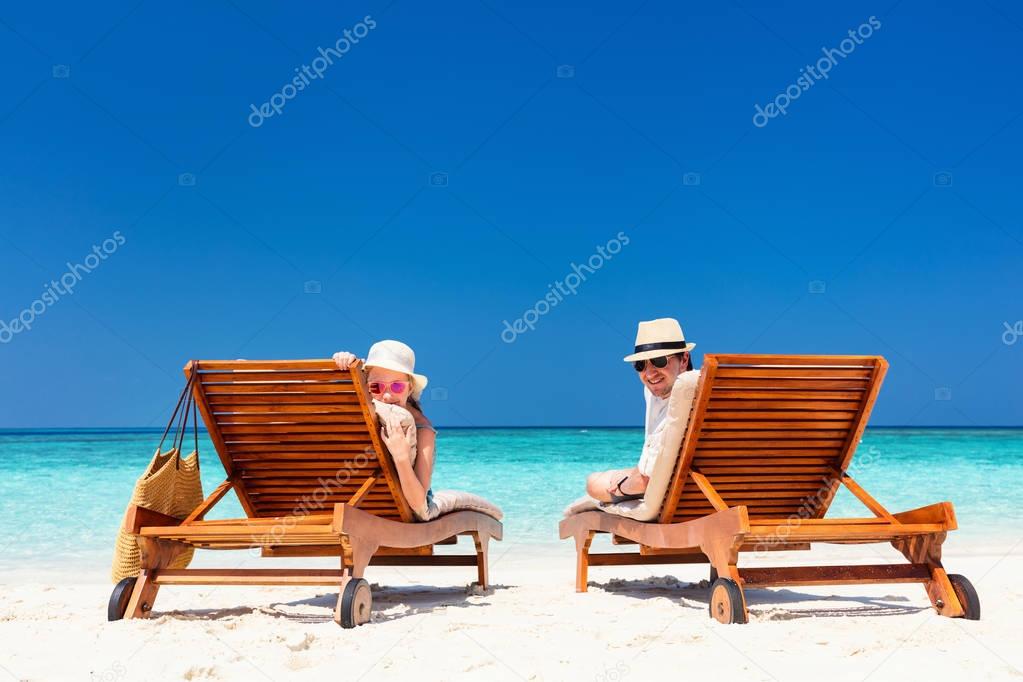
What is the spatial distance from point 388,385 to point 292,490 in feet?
2.43

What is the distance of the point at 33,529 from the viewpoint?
9.48 meters

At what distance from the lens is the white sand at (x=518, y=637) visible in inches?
121

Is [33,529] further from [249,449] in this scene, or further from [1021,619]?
[1021,619]

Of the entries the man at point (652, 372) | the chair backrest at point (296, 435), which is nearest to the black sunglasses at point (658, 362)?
the man at point (652, 372)

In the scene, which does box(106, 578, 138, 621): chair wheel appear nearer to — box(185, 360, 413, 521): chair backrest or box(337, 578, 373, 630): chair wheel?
box(185, 360, 413, 521): chair backrest

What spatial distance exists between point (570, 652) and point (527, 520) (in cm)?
689

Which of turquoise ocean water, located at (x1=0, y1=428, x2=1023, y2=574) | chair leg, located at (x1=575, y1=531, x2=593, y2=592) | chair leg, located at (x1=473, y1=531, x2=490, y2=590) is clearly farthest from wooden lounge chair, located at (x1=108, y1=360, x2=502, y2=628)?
turquoise ocean water, located at (x1=0, y1=428, x2=1023, y2=574)

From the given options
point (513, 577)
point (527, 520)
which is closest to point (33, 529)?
point (527, 520)

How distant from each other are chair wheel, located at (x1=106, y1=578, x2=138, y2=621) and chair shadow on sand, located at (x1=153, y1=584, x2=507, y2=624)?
21 cm

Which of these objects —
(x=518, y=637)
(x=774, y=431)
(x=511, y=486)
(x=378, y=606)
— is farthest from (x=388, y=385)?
(x=511, y=486)

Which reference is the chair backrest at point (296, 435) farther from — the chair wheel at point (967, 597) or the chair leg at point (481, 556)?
the chair wheel at point (967, 597)

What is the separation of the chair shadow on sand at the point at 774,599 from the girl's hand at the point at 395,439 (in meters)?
1.65

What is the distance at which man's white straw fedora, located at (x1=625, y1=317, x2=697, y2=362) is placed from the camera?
481 cm

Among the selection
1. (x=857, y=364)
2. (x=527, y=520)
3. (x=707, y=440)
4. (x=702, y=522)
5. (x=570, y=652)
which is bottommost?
(x=570, y=652)
